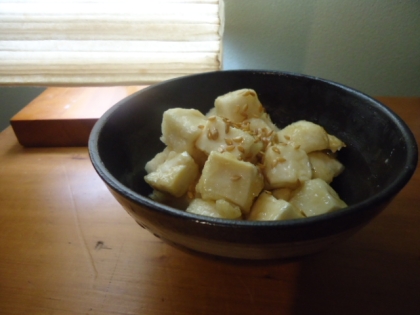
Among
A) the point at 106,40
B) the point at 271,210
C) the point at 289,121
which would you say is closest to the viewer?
the point at 271,210

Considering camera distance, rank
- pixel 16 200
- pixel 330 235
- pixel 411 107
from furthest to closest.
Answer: pixel 411 107 < pixel 16 200 < pixel 330 235

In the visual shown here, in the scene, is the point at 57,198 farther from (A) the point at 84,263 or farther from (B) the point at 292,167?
(B) the point at 292,167

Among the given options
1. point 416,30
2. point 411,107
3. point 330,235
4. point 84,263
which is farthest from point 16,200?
point 416,30

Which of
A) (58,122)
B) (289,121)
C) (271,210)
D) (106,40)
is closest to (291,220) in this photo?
(271,210)

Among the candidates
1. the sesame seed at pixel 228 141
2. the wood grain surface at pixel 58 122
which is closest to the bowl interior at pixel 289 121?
the sesame seed at pixel 228 141

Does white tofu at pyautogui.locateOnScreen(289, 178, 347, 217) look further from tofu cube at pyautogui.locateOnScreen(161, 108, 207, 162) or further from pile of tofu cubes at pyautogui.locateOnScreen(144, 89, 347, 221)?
tofu cube at pyautogui.locateOnScreen(161, 108, 207, 162)

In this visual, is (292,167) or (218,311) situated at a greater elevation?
(292,167)

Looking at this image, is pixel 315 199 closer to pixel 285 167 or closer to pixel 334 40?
pixel 285 167
